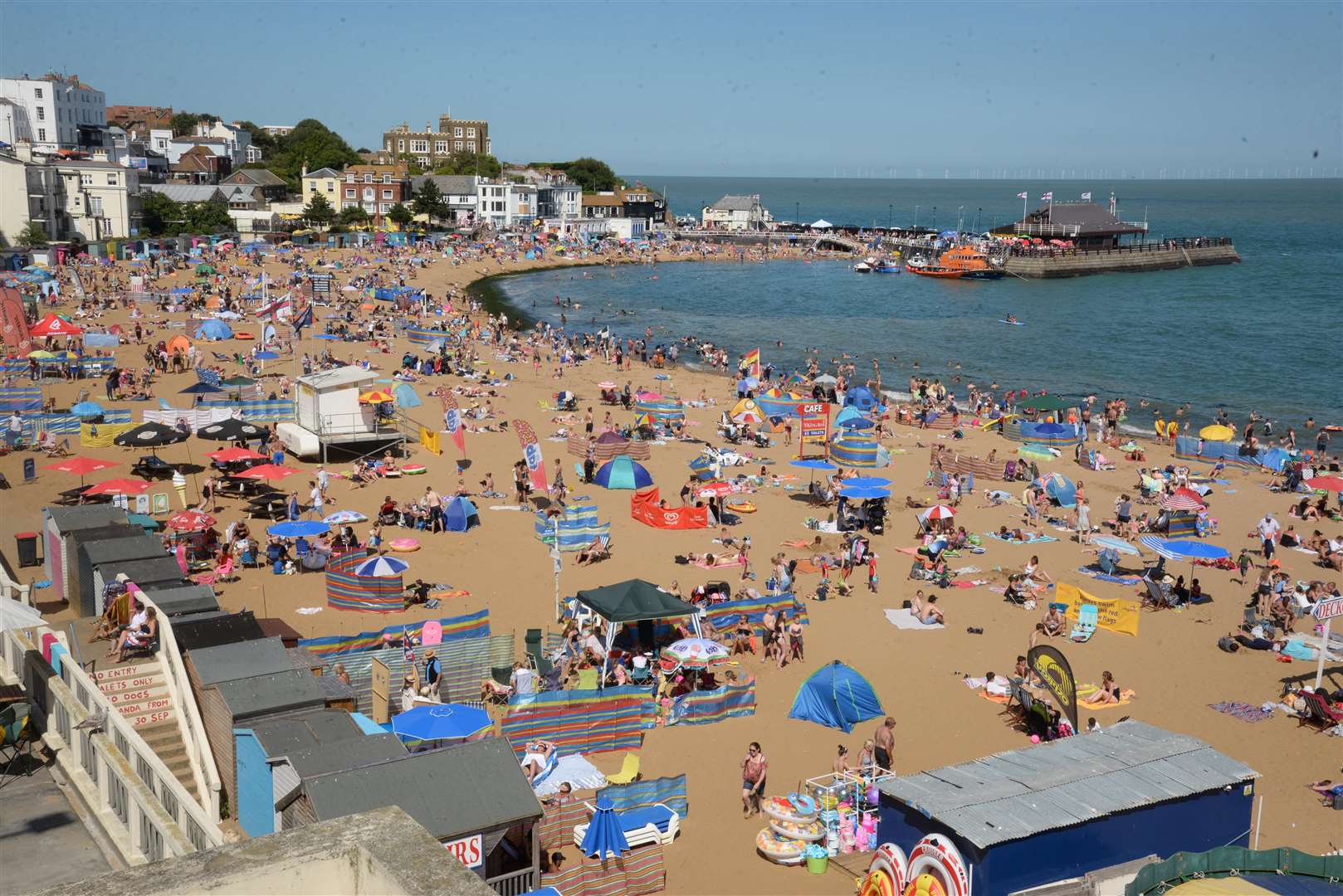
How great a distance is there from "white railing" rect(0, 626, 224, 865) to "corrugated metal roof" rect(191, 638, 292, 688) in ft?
3.68

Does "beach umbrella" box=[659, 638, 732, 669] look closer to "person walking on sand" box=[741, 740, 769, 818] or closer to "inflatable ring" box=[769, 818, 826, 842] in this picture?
"person walking on sand" box=[741, 740, 769, 818]

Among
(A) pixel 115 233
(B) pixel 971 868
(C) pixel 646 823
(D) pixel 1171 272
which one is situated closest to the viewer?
(B) pixel 971 868

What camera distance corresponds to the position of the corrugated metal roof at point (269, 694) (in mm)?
10570

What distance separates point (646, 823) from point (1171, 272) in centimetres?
9147

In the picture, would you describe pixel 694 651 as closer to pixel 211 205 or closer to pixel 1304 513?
pixel 1304 513

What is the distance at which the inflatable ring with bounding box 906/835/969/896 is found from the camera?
9094mm

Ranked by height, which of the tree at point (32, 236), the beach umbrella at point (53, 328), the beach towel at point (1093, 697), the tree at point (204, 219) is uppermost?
the tree at point (204, 219)

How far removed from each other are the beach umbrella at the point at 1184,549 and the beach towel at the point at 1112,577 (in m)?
0.98

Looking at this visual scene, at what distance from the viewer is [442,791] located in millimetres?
9031

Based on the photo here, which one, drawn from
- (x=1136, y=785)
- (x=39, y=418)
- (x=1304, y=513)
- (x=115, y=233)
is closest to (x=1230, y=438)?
(x=1304, y=513)

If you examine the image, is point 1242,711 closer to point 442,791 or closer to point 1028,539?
point 1028,539

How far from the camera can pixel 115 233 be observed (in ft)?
231

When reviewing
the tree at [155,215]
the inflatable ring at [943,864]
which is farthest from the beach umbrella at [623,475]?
the tree at [155,215]

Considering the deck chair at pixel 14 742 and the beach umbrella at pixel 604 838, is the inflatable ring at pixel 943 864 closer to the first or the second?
the beach umbrella at pixel 604 838
